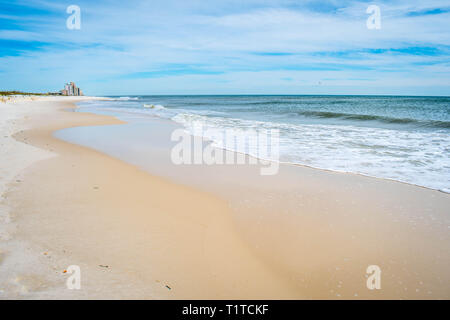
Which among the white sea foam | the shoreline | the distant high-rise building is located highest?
the distant high-rise building

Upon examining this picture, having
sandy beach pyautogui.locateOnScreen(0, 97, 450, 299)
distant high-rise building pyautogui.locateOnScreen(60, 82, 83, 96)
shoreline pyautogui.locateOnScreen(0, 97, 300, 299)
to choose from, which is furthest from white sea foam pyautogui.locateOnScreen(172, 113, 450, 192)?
distant high-rise building pyautogui.locateOnScreen(60, 82, 83, 96)

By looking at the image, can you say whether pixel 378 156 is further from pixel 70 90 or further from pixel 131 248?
pixel 70 90

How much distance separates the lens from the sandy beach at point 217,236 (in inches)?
97.8

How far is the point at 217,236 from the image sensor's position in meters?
3.41

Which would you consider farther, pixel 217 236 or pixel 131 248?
pixel 217 236

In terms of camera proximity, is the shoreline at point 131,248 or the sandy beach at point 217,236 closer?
the shoreline at point 131,248

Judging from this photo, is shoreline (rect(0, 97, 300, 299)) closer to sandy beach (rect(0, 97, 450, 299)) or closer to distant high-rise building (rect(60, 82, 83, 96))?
sandy beach (rect(0, 97, 450, 299))

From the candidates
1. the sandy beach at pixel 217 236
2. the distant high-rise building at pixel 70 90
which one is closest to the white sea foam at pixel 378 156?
the sandy beach at pixel 217 236

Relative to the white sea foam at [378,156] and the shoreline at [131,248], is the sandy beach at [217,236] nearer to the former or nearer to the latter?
the shoreline at [131,248]

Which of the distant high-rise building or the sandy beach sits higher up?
the distant high-rise building

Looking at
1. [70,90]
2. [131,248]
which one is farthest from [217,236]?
[70,90]

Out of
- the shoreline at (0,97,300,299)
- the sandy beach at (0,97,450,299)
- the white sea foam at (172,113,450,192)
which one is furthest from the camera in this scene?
the white sea foam at (172,113,450,192)

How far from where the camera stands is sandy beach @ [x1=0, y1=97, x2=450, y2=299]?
2.48 m
